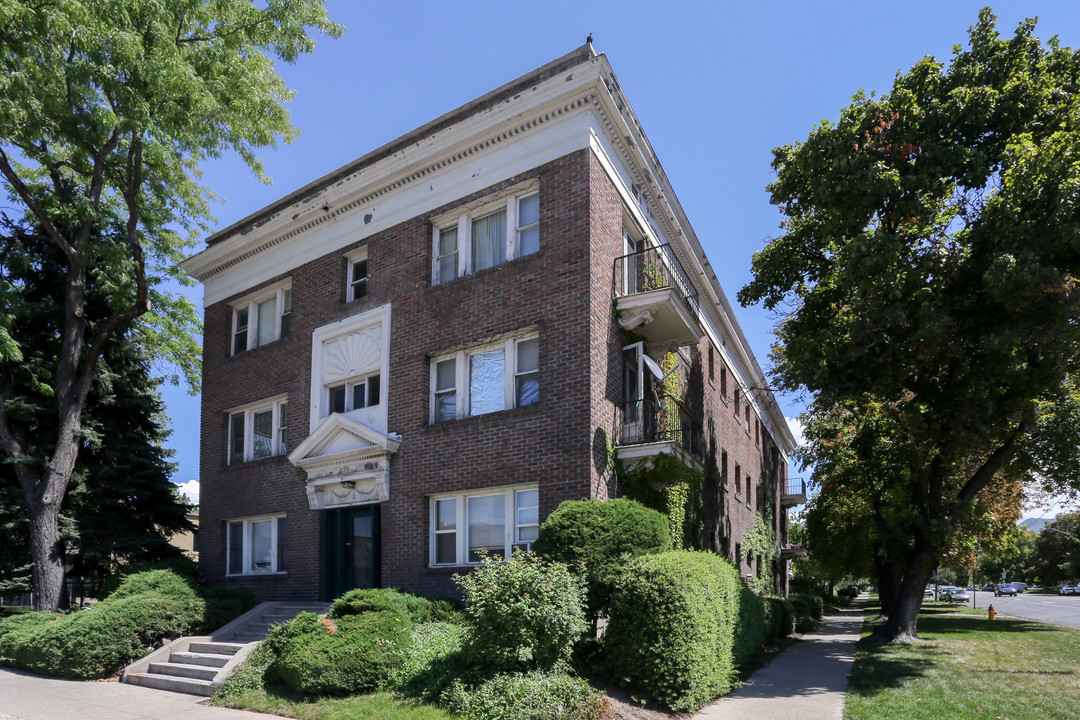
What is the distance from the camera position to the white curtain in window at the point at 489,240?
15258 millimetres

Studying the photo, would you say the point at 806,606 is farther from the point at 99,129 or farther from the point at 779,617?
the point at 99,129

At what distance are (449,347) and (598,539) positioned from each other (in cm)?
563

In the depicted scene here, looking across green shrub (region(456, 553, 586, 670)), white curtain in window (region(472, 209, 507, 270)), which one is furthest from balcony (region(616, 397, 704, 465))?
green shrub (region(456, 553, 586, 670))

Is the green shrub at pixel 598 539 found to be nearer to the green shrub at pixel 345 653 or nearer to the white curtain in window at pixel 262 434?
the green shrub at pixel 345 653

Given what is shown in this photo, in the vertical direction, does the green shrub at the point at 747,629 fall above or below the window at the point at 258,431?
below

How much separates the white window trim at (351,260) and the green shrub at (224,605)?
6.73m

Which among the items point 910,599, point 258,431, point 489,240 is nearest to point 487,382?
point 489,240

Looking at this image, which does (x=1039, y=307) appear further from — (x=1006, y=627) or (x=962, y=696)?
(x=1006, y=627)

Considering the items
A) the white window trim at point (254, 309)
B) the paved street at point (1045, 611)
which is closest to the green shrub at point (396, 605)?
the white window trim at point (254, 309)

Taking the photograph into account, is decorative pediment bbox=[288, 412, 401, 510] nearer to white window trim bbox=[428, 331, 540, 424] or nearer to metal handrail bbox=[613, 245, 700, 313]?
white window trim bbox=[428, 331, 540, 424]

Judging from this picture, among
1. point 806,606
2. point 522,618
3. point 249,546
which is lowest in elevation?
point 806,606

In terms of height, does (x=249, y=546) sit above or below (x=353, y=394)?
below

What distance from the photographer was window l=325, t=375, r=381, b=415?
16531 mm

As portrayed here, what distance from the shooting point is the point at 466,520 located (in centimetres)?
1448
